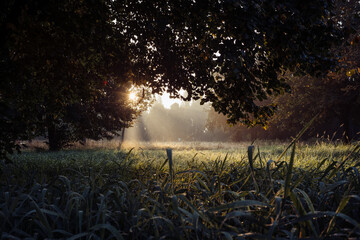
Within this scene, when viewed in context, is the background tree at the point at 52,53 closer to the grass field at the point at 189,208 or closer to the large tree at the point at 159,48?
the large tree at the point at 159,48

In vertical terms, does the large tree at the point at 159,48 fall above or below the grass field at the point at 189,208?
above

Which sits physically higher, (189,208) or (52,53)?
(52,53)

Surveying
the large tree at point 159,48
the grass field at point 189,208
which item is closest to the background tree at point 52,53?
the large tree at point 159,48

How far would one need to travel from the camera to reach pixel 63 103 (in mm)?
4465

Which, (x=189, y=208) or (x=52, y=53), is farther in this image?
(x=52, y=53)

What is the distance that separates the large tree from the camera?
2.88 m

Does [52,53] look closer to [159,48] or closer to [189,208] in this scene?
[159,48]

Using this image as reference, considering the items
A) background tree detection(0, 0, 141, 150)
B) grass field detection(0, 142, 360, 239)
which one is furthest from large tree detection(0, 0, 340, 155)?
grass field detection(0, 142, 360, 239)

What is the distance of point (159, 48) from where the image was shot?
4438 millimetres

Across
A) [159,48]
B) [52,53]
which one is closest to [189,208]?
[52,53]

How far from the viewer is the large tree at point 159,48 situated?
2877mm

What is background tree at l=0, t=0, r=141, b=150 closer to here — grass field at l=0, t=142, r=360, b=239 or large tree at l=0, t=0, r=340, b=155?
large tree at l=0, t=0, r=340, b=155

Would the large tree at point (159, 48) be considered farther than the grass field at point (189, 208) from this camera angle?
Yes

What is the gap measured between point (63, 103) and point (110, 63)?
3.90 ft
